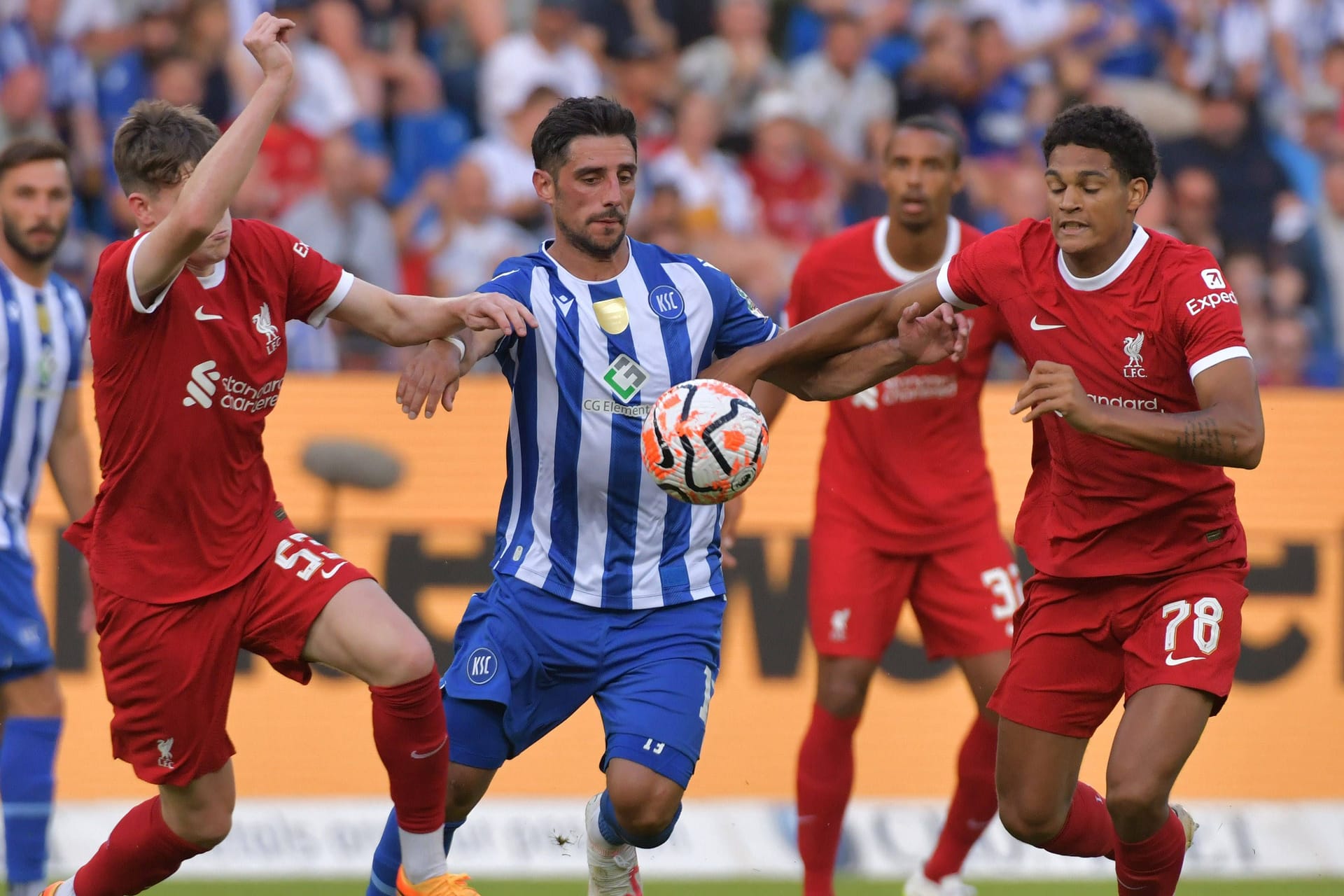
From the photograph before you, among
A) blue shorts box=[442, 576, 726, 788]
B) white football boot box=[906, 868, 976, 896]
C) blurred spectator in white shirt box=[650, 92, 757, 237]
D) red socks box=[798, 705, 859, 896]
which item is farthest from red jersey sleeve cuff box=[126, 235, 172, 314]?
blurred spectator in white shirt box=[650, 92, 757, 237]

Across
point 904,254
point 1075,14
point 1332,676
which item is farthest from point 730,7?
point 1332,676

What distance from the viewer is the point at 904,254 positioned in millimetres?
7445

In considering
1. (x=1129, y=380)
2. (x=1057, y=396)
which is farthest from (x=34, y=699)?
(x=1129, y=380)

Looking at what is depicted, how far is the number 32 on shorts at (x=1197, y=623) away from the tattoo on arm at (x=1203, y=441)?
0.58 metres

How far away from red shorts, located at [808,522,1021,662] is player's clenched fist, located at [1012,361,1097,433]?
7.02 ft

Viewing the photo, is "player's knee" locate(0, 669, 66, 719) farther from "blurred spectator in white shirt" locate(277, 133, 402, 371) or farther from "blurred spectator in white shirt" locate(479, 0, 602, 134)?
"blurred spectator in white shirt" locate(479, 0, 602, 134)

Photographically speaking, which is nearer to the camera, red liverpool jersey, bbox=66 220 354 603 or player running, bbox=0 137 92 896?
red liverpool jersey, bbox=66 220 354 603

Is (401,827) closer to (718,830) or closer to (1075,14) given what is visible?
(718,830)

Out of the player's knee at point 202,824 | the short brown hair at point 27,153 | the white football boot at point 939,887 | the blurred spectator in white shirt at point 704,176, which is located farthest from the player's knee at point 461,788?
the blurred spectator in white shirt at point 704,176

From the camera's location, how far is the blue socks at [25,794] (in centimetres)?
682

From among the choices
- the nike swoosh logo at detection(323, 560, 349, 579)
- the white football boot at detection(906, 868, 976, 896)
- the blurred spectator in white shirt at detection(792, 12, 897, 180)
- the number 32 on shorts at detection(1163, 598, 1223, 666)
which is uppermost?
the blurred spectator in white shirt at detection(792, 12, 897, 180)

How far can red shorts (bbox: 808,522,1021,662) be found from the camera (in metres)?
7.22

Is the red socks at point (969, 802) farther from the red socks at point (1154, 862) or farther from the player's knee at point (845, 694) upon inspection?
the red socks at point (1154, 862)

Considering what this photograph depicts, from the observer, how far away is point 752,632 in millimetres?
8617
